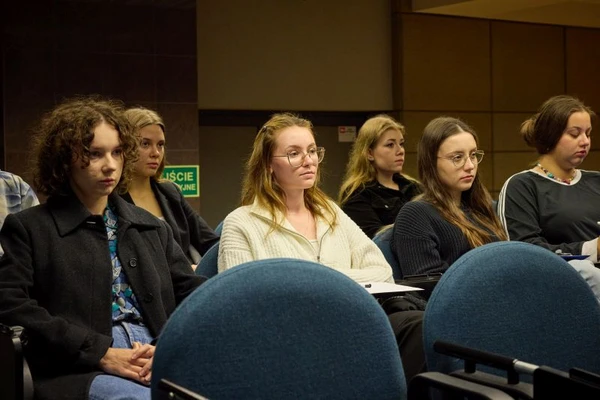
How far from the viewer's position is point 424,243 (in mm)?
3355

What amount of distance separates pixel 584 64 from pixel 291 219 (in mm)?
6766

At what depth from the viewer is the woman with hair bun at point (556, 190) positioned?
393cm

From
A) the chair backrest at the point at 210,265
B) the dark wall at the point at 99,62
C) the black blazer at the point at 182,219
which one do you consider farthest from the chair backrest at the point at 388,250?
the dark wall at the point at 99,62

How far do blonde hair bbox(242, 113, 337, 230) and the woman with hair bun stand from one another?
1.08 metres

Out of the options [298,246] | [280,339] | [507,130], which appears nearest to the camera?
[280,339]

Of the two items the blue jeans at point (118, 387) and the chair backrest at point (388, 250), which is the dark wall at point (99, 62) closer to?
the chair backrest at point (388, 250)

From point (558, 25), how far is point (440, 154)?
593cm

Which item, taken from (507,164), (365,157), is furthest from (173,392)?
(507,164)

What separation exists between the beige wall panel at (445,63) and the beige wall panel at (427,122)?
2.3 inches

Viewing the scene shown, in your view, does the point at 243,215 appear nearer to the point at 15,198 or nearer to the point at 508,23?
the point at 15,198

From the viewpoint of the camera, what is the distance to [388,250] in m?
3.49

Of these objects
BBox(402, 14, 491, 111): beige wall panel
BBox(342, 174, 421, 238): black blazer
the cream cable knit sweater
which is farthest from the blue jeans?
Answer: BBox(402, 14, 491, 111): beige wall panel

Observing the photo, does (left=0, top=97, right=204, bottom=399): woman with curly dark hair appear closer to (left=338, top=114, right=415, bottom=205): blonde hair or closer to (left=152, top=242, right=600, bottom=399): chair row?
(left=152, top=242, right=600, bottom=399): chair row

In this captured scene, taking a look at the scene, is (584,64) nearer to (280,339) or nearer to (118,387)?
(118,387)
